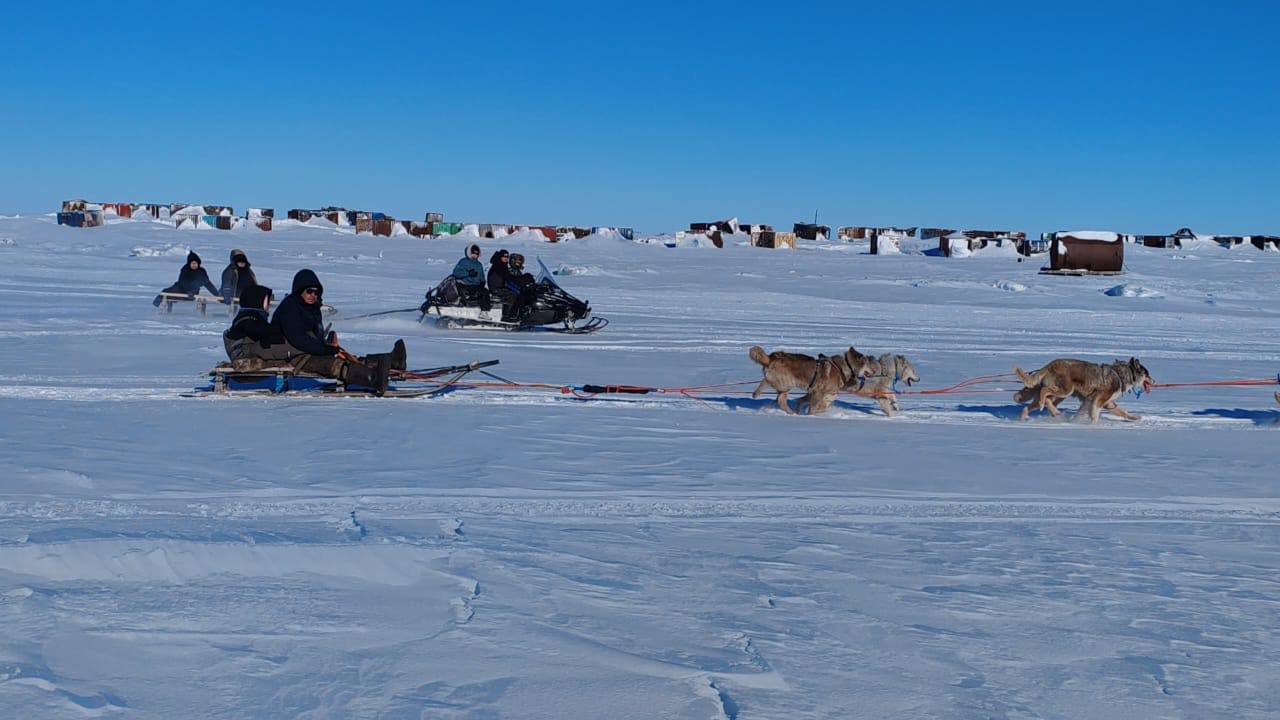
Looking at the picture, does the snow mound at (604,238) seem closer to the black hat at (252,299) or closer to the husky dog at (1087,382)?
the black hat at (252,299)

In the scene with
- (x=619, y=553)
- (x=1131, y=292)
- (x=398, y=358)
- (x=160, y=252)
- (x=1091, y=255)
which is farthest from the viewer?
(x=1091, y=255)

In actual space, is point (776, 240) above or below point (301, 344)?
above

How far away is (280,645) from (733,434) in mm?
5035

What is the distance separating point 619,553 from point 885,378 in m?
4.53

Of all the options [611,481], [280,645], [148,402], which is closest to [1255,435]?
[611,481]

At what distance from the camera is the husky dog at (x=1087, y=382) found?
920 cm

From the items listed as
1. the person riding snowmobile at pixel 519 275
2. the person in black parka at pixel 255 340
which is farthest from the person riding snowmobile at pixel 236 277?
the person in black parka at pixel 255 340

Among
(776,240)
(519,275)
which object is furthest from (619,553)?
(776,240)

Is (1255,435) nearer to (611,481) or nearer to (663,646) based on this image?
(611,481)

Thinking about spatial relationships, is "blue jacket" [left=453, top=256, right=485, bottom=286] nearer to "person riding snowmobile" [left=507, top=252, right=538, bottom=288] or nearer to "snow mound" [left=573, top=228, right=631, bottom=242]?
"person riding snowmobile" [left=507, top=252, right=538, bottom=288]

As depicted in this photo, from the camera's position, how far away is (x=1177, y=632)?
4359mm

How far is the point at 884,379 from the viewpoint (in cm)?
919

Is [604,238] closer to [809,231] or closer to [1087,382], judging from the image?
[809,231]

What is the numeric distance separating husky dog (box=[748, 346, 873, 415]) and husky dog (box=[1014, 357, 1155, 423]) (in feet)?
4.21
